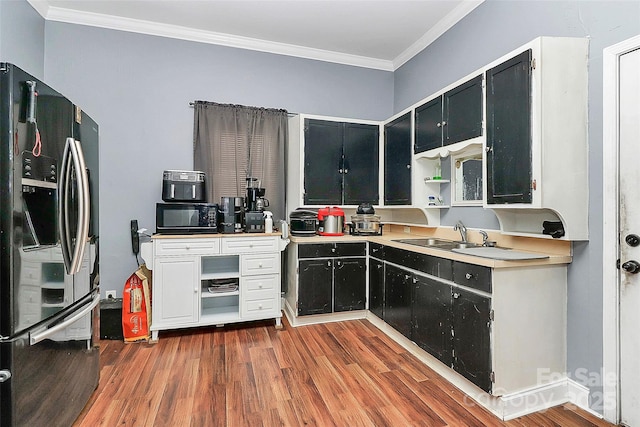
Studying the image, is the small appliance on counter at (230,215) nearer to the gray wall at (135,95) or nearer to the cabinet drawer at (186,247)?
the cabinet drawer at (186,247)

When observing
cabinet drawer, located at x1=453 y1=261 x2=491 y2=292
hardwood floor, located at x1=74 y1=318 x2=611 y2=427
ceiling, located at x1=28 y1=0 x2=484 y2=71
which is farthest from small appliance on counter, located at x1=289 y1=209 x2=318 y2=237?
ceiling, located at x1=28 y1=0 x2=484 y2=71

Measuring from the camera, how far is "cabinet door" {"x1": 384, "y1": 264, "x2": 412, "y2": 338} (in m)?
2.68

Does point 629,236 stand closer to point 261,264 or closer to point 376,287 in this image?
point 376,287

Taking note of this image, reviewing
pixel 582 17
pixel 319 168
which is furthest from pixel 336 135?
pixel 582 17

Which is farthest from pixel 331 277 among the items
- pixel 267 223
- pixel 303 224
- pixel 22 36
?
pixel 22 36

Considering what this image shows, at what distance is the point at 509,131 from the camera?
2045 millimetres

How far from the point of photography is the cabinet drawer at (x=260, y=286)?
3137 mm

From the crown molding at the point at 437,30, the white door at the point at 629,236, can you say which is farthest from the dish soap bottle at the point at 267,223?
the white door at the point at 629,236

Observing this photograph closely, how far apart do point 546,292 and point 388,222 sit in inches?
88.5

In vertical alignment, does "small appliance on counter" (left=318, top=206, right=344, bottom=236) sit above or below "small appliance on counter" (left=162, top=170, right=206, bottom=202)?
below

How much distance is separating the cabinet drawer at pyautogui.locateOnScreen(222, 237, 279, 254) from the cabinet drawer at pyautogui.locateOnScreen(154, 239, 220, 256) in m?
0.09

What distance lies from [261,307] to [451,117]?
253 cm

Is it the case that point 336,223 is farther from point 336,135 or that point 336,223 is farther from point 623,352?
point 623,352

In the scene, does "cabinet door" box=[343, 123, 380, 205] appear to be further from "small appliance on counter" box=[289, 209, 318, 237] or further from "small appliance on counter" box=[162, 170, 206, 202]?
"small appliance on counter" box=[162, 170, 206, 202]
